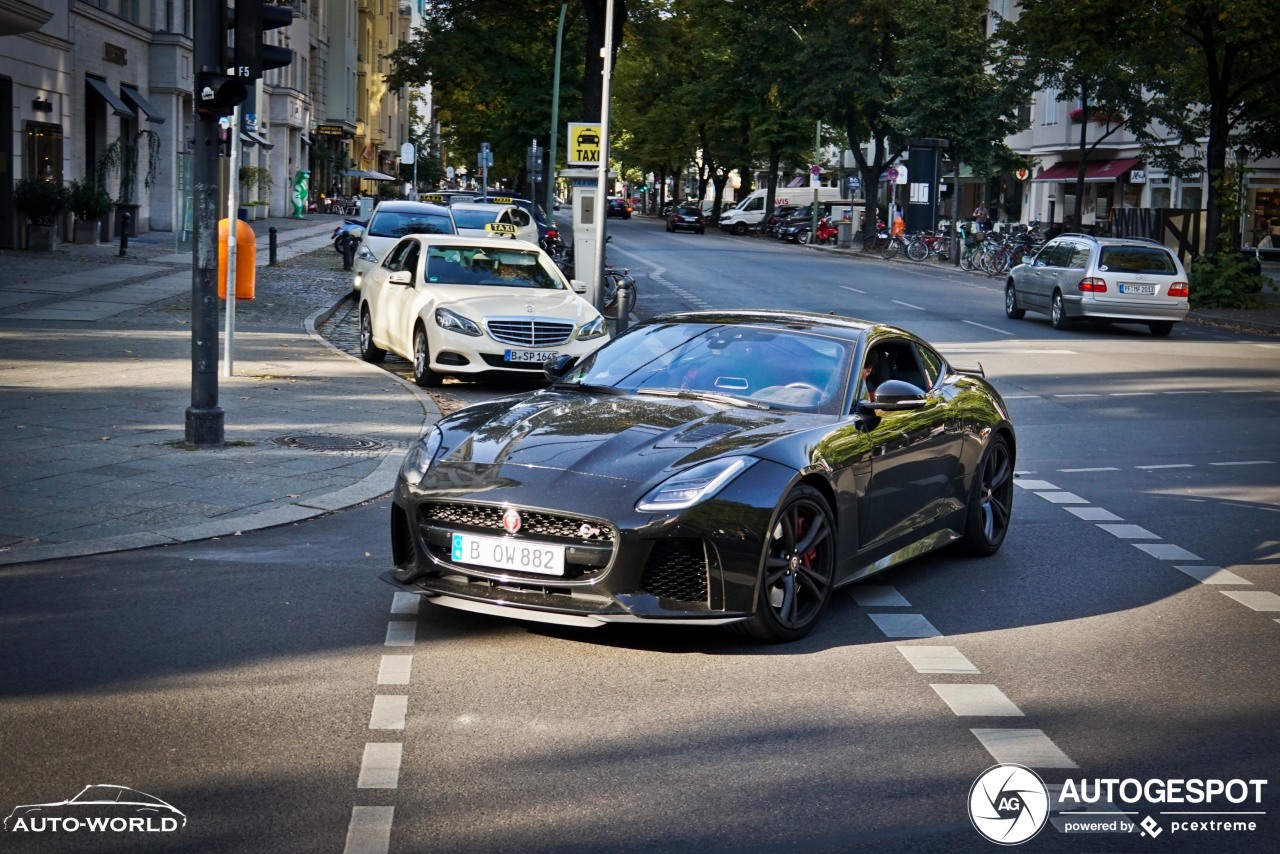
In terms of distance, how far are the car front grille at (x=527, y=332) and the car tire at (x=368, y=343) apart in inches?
103

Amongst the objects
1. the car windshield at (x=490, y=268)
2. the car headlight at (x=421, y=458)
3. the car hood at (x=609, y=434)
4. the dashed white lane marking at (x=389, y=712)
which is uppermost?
the car windshield at (x=490, y=268)

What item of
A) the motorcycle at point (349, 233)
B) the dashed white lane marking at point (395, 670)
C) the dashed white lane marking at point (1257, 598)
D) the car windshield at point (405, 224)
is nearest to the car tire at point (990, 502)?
the dashed white lane marking at point (1257, 598)

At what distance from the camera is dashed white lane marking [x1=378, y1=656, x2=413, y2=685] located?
19.9 ft

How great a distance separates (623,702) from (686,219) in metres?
72.7

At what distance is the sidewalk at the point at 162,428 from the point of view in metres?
9.12

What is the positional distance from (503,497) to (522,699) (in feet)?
3.16

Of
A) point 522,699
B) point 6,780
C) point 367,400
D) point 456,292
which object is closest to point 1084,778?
point 522,699

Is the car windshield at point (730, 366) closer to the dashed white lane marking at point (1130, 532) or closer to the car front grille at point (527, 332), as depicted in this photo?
the dashed white lane marking at point (1130, 532)

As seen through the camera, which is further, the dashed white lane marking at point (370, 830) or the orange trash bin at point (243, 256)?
the orange trash bin at point (243, 256)

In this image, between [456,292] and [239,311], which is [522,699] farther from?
[239,311]

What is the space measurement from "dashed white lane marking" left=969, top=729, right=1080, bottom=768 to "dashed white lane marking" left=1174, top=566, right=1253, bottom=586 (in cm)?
330

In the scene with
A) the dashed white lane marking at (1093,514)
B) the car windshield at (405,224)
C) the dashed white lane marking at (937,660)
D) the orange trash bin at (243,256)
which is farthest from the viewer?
the car windshield at (405,224)

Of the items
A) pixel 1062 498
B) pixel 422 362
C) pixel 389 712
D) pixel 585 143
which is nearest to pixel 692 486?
pixel 389 712

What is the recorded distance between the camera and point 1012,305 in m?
29.5
